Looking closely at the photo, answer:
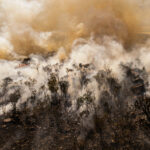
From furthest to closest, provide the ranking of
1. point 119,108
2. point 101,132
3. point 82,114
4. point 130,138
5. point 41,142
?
point 119,108, point 82,114, point 101,132, point 41,142, point 130,138

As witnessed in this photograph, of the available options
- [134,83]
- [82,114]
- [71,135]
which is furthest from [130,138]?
[134,83]

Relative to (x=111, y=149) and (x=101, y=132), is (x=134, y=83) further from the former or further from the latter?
(x=111, y=149)

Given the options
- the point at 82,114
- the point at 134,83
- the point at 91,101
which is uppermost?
the point at 134,83

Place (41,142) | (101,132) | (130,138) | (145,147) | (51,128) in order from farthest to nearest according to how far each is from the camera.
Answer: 1. (51,128)
2. (101,132)
3. (41,142)
4. (130,138)
5. (145,147)

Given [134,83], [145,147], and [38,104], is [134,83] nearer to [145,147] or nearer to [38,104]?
[38,104]

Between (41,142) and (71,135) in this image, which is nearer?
(41,142)

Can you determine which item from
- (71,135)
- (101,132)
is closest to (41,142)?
(71,135)

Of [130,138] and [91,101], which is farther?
[91,101]

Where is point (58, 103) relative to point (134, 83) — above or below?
below

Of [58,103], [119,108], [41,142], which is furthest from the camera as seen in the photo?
[58,103]
